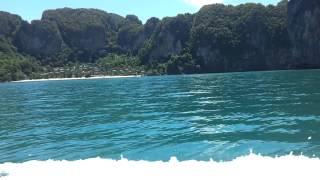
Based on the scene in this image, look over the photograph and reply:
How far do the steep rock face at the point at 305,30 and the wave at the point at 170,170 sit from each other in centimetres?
16536

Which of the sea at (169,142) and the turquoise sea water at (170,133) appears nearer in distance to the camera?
the sea at (169,142)

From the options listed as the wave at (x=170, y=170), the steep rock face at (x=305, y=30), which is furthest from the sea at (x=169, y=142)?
the steep rock face at (x=305, y=30)

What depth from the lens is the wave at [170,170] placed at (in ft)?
43.3

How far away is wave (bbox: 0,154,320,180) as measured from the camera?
43.3ft

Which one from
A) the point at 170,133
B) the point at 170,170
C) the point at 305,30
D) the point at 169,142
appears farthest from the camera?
the point at 305,30

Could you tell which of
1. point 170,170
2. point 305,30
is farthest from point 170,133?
point 305,30

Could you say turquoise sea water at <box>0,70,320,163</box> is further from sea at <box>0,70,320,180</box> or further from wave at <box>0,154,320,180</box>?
wave at <box>0,154,320,180</box>

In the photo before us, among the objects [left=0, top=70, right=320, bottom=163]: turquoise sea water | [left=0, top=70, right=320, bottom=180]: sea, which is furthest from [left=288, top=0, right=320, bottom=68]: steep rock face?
[left=0, top=70, right=320, bottom=180]: sea

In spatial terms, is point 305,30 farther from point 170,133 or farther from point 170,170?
point 170,170

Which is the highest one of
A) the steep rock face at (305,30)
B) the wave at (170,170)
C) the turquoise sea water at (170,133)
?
the steep rock face at (305,30)

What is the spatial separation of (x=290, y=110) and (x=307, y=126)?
24.8 feet

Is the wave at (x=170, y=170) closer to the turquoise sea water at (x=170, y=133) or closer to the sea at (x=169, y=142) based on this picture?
the sea at (x=169, y=142)

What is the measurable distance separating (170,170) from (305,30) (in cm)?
18124

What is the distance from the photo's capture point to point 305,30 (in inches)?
7343
